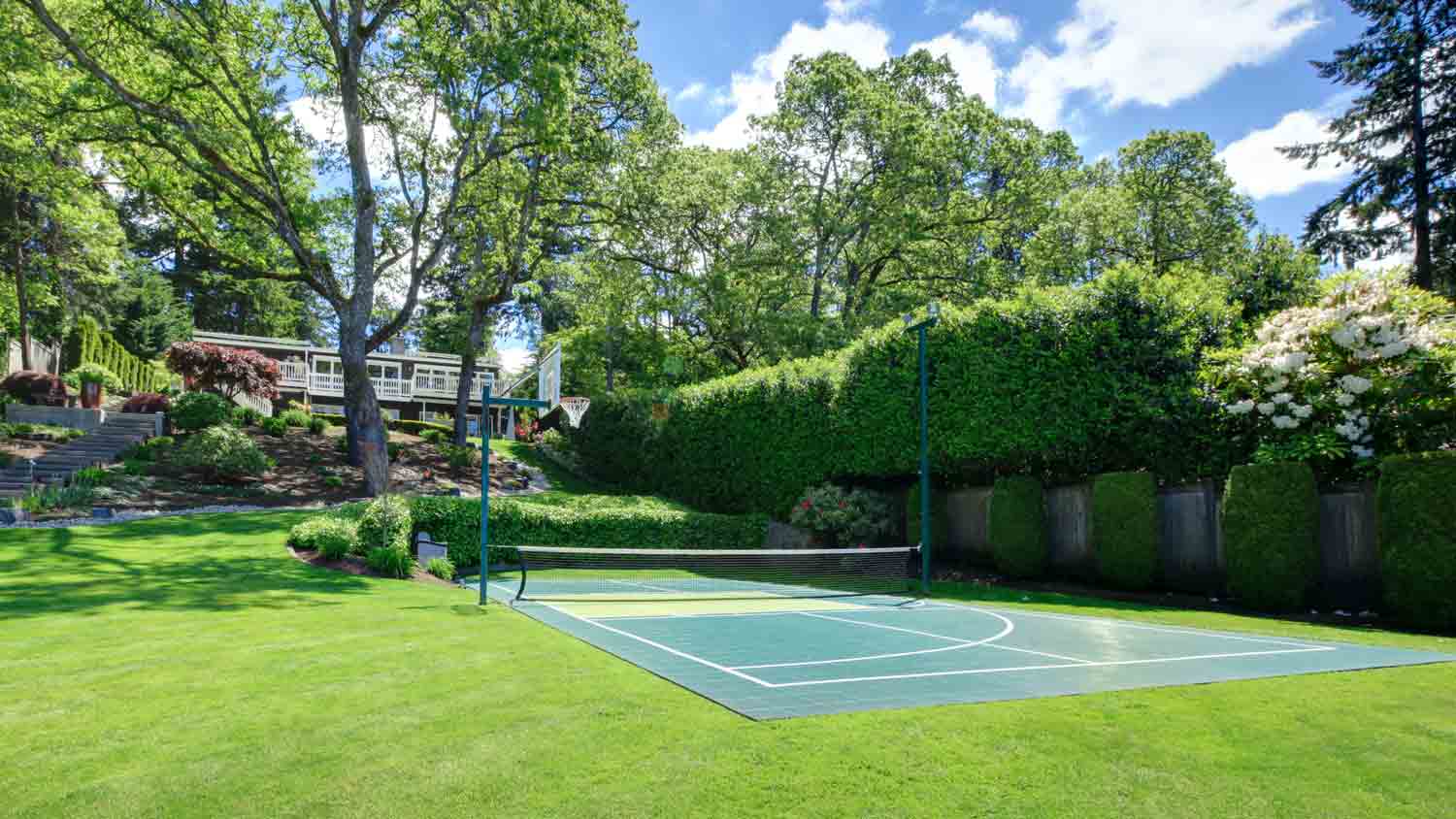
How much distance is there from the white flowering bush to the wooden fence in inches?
33.6

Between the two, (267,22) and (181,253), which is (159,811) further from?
(181,253)

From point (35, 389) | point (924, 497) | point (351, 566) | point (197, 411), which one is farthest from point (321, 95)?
point (924, 497)

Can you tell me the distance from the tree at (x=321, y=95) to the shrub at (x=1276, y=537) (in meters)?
16.7

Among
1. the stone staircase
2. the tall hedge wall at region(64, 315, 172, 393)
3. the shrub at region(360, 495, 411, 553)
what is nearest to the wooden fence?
the shrub at region(360, 495, 411, 553)

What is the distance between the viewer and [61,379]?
27.5m

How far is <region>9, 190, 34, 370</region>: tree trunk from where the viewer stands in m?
30.7

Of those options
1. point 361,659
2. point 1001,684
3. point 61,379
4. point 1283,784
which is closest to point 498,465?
point 61,379

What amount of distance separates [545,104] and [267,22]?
8.54m

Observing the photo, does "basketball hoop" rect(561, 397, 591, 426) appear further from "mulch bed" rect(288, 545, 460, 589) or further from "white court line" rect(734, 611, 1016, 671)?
"white court line" rect(734, 611, 1016, 671)

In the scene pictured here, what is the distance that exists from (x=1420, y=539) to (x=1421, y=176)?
2058 cm

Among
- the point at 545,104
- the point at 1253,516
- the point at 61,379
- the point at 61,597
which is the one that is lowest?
the point at 61,597

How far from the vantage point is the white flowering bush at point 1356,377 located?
1094 cm

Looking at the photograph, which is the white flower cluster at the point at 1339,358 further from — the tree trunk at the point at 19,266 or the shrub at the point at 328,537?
the tree trunk at the point at 19,266

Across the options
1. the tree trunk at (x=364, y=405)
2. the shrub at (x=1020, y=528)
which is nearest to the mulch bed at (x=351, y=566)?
the tree trunk at (x=364, y=405)
